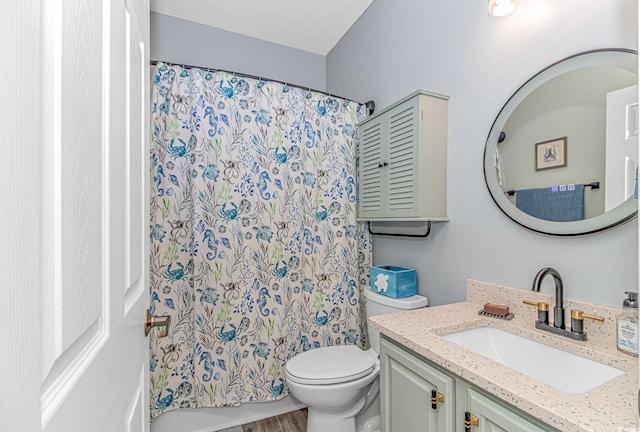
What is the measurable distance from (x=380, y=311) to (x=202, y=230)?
107cm

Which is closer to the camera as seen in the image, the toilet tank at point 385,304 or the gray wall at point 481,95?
the gray wall at point 481,95

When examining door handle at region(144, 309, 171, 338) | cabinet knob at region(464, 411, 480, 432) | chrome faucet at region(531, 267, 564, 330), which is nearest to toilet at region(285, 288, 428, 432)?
chrome faucet at region(531, 267, 564, 330)

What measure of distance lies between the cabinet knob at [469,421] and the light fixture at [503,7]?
1405 mm

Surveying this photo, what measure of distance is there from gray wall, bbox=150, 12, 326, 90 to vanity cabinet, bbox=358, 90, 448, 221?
1222 millimetres

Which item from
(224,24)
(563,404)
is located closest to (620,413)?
(563,404)

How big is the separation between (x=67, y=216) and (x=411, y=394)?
3.58ft

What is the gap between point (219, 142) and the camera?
5.93 ft

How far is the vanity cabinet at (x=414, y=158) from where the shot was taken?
5.04 ft

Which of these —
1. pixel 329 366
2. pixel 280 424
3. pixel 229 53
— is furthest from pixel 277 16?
pixel 280 424

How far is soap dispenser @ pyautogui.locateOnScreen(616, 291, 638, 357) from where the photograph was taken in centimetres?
87

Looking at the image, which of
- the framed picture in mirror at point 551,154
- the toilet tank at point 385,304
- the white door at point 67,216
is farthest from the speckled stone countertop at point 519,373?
the white door at point 67,216

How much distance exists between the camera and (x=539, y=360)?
104cm

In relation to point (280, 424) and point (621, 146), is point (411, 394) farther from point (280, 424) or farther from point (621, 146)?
point (280, 424)

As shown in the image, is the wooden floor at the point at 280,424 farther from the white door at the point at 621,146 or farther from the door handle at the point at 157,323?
the white door at the point at 621,146
